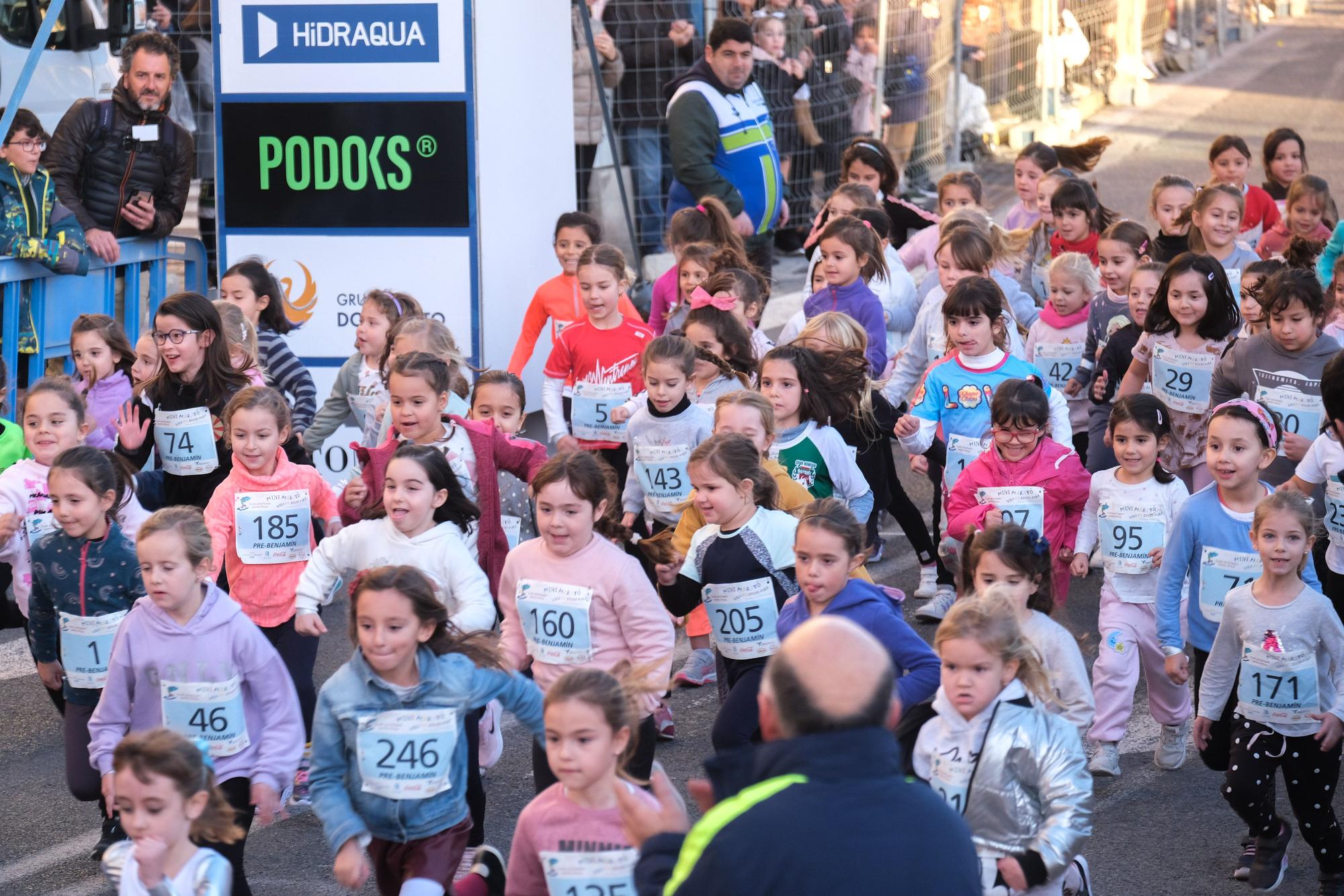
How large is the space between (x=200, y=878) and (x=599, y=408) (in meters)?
4.06

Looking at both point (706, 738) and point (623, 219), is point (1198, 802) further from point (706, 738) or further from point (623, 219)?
point (623, 219)

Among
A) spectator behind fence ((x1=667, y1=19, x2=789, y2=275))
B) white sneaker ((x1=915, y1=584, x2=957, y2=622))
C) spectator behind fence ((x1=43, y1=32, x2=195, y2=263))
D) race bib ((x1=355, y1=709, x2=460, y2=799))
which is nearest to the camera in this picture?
race bib ((x1=355, y1=709, x2=460, y2=799))

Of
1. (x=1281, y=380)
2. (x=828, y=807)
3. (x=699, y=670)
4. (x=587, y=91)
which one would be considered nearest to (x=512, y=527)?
(x=699, y=670)

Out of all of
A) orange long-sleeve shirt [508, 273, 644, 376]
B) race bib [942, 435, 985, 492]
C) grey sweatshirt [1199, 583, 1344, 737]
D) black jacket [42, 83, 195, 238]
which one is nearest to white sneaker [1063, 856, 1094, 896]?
grey sweatshirt [1199, 583, 1344, 737]

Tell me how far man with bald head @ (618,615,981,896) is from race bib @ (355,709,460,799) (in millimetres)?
1646

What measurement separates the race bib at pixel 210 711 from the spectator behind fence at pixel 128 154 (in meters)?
5.30

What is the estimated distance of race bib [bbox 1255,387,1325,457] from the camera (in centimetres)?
685

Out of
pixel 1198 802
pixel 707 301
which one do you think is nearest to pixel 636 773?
pixel 1198 802

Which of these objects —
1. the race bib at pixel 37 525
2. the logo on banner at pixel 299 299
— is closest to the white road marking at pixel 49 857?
the race bib at pixel 37 525

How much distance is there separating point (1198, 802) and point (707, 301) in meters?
3.22

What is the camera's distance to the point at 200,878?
3.98 metres

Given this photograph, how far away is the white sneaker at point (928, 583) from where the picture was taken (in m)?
7.97

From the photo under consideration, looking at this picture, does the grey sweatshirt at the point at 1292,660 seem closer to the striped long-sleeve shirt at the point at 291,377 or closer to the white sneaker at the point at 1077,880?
the white sneaker at the point at 1077,880

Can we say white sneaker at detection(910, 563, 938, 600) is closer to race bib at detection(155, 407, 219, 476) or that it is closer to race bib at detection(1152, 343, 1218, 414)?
race bib at detection(1152, 343, 1218, 414)
